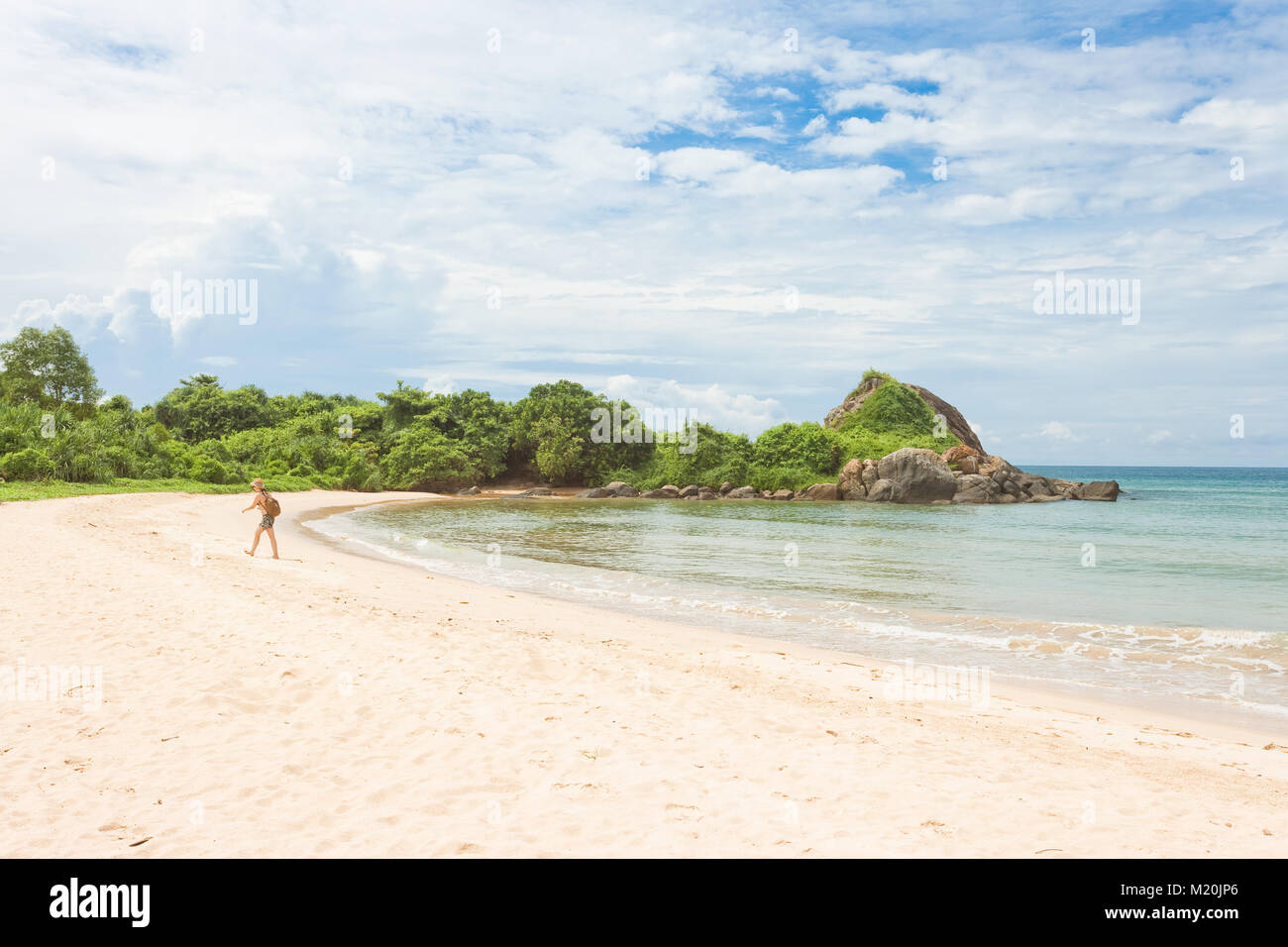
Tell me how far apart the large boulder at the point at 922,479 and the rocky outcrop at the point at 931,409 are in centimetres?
2536

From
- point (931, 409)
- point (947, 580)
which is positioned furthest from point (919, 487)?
point (947, 580)

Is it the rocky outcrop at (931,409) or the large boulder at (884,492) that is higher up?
the rocky outcrop at (931,409)

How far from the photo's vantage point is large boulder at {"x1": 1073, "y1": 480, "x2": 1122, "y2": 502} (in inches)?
2509

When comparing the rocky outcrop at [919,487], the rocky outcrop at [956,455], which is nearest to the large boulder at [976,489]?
the rocky outcrop at [919,487]

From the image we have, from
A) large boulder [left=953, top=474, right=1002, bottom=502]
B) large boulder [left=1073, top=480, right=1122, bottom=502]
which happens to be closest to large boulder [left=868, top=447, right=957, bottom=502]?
large boulder [left=953, top=474, right=1002, bottom=502]

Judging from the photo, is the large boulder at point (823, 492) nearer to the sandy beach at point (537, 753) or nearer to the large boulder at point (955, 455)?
the large boulder at point (955, 455)

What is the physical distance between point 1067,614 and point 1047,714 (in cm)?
808

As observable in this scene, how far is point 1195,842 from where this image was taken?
17.5 feet

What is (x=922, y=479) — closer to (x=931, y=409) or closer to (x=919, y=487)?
(x=919, y=487)

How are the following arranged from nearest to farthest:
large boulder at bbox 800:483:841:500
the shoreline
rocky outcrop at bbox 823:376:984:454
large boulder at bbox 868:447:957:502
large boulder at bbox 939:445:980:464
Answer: the shoreline < large boulder at bbox 868:447:957:502 < large boulder at bbox 800:483:841:500 < large boulder at bbox 939:445:980:464 < rocky outcrop at bbox 823:376:984:454

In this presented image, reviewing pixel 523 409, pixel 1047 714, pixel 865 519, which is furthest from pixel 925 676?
pixel 523 409

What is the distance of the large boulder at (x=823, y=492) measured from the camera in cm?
6191

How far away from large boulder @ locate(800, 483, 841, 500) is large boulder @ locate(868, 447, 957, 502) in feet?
15.9

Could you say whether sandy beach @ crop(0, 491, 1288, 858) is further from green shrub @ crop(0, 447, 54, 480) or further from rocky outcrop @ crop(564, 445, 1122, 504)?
rocky outcrop @ crop(564, 445, 1122, 504)
